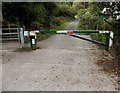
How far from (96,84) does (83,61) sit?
1.70 metres

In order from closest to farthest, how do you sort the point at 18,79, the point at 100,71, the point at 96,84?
1. the point at 96,84
2. the point at 18,79
3. the point at 100,71

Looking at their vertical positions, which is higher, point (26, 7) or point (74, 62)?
point (26, 7)

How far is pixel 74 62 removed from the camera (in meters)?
4.63

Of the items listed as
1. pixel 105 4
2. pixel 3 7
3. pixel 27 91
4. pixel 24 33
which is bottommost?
pixel 27 91

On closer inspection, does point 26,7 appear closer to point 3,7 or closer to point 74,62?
point 3,7

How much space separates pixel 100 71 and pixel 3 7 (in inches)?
313

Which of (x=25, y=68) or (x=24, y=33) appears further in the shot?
(x=24, y=33)

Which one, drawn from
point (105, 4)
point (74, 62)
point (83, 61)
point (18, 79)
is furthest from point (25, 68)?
point (105, 4)

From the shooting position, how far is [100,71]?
384 centimetres

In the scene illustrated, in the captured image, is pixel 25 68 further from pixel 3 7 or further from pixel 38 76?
pixel 3 7

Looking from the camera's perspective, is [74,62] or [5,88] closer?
[5,88]

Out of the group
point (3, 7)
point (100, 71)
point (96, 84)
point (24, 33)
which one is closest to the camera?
point (96, 84)

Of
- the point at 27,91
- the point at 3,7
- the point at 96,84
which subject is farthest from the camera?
the point at 3,7

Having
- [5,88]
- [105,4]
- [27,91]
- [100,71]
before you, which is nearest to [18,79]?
[5,88]
